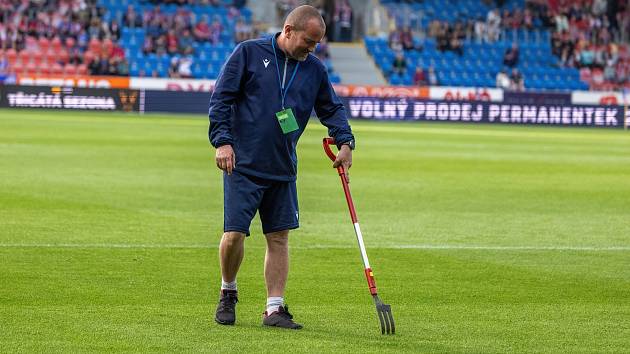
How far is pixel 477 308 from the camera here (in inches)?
353

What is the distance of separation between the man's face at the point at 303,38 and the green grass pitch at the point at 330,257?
1.79 m

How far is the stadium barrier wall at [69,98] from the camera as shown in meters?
43.7

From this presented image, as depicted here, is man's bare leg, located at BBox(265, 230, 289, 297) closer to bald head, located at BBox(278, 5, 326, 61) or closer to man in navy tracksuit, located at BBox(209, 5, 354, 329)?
man in navy tracksuit, located at BBox(209, 5, 354, 329)

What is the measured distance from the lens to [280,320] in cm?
806

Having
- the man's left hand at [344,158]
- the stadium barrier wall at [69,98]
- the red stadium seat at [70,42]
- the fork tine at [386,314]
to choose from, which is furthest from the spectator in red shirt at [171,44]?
the fork tine at [386,314]

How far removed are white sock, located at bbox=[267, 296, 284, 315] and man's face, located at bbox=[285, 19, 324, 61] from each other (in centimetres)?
159

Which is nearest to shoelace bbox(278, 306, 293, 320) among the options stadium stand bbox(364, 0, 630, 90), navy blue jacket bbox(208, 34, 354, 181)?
navy blue jacket bbox(208, 34, 354, 181)

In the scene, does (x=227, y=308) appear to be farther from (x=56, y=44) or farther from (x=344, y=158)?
(x=56, y=44)

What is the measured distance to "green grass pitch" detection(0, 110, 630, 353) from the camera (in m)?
7.82

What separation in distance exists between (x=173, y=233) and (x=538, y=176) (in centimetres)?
1120

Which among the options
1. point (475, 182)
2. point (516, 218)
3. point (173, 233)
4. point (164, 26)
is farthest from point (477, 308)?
point (164, 26)

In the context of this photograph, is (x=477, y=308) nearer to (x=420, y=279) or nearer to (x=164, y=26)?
(x=420, y=279)

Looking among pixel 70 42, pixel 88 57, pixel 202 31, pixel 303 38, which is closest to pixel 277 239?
pixel 303 38

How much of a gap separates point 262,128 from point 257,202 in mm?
485
